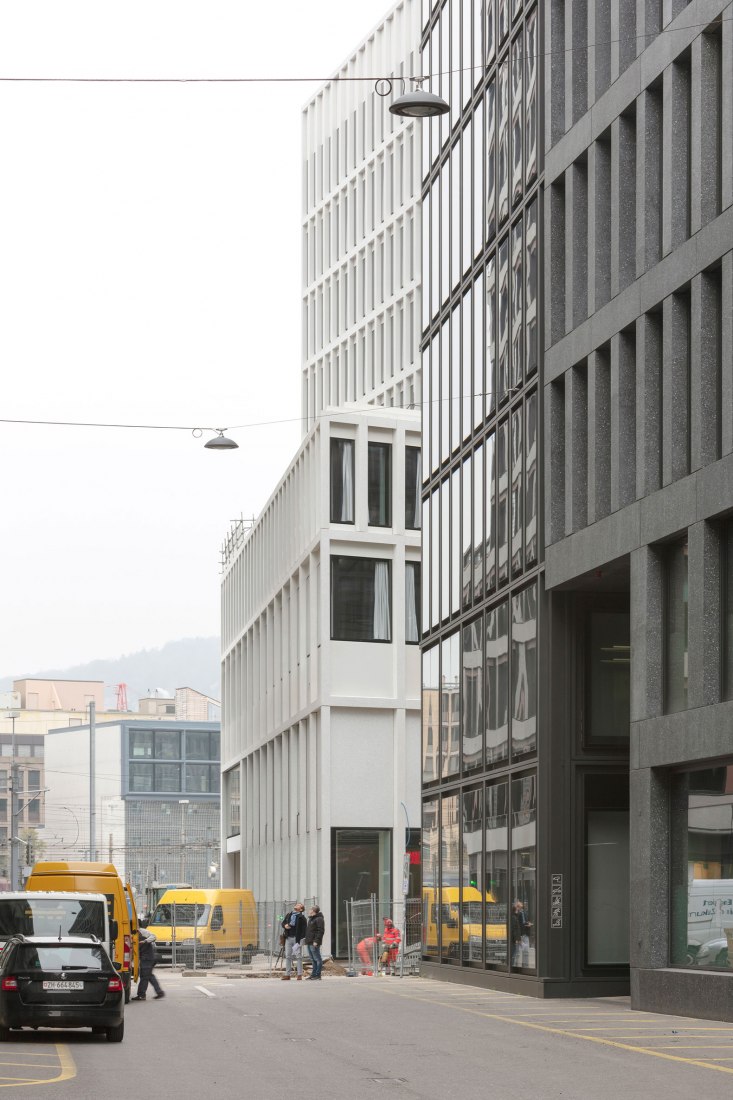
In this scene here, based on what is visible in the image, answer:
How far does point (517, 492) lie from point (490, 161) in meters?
7.28

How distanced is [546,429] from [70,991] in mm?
13635

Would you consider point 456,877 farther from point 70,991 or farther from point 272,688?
point 272,688

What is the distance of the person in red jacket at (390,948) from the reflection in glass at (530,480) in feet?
48.6

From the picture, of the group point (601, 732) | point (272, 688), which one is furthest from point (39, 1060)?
point (272, 688)

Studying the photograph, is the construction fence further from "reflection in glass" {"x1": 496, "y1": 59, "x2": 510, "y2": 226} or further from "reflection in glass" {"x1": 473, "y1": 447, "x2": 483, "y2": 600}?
"reflection in glass" {"x1": 496, "y1": 59, "x2": 510, "y2": 226}

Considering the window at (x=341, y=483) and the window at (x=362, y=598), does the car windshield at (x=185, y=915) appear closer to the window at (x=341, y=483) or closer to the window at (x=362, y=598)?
the window at (x=362, y=598)

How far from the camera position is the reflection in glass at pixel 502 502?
33.3 metres

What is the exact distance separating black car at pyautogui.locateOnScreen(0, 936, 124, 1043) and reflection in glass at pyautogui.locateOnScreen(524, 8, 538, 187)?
17010mm

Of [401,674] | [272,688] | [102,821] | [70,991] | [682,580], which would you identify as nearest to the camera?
[70,991]

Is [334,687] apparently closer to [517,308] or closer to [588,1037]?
[517,308]

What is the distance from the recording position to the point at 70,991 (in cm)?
2148

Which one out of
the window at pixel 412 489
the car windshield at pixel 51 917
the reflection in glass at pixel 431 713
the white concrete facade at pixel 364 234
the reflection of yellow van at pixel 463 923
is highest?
the white concrete facade at pixel 364 234

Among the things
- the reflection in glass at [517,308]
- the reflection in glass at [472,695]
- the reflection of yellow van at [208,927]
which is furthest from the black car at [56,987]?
the reflection of yellow van at [208,927]

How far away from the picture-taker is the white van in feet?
78.2
